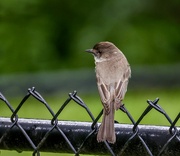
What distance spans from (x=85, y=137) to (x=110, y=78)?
4.29 ft

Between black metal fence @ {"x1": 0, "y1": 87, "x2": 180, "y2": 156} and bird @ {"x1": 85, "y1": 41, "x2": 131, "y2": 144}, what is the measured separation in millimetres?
183

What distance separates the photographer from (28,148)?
348cm

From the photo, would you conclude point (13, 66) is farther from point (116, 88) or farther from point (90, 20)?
point (116, 88)

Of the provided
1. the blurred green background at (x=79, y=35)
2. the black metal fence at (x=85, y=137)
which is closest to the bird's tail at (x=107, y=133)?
the black metal fence at (x=85, y=137)

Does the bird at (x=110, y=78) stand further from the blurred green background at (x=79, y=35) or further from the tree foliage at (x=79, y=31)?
the tree foliage at (x=79, y=31)

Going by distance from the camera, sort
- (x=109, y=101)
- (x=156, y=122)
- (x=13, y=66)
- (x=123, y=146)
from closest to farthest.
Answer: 1. (x=123, y=146)
2. (x=109, y=101)
3. (x=156, y=122)
4. (x=13, y=66)

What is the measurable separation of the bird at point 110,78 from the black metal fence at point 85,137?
7.2 inches

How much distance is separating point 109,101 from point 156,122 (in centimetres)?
289

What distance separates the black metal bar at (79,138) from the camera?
3207mm

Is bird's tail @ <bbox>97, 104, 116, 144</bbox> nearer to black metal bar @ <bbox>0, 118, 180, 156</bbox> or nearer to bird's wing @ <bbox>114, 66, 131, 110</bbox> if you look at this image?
black metal bar @ <bbox>0, 118, 180, 156</bbox>

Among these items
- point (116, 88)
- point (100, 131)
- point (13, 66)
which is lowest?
point (13, 66)

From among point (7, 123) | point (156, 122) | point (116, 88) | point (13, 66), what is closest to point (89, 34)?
point (13, 66)

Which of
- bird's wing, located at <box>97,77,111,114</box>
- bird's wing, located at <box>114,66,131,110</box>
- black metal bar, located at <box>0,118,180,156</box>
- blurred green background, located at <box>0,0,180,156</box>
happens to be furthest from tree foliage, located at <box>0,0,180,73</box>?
black metal bar, located at <box>0,118,180,156</box>

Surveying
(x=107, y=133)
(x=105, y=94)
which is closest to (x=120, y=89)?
(x=105, y=94)
